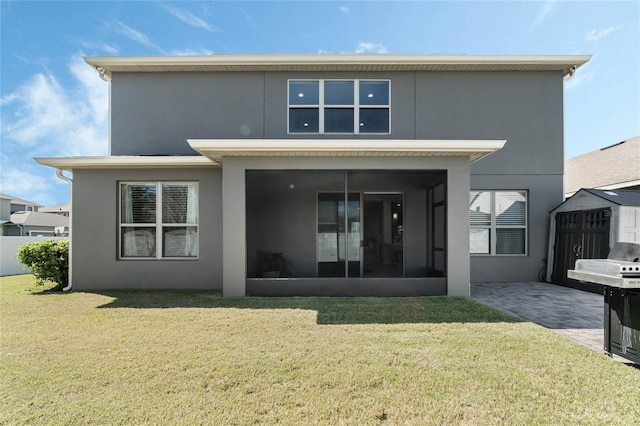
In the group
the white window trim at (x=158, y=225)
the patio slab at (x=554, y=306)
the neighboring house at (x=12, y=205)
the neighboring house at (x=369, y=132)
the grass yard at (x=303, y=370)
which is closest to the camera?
the grass yard at (x=303, y=370)

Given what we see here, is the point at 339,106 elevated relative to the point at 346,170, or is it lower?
elevated

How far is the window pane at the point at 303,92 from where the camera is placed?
8938mm

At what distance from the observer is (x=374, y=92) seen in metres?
8.93

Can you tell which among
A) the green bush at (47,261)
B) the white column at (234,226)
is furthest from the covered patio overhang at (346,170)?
the green bush at (47,261)

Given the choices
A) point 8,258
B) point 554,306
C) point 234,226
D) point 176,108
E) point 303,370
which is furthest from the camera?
point 8,258

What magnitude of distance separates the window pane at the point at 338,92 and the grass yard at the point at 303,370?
5.80 metres

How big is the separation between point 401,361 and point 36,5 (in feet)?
45.0

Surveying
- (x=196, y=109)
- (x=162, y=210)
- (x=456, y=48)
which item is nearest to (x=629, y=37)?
(x=456, y=48)

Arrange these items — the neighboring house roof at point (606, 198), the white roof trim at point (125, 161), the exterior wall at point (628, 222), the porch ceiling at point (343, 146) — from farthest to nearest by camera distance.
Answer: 1. the white roof trim at point (125, 161)
2. the neighboring house roof at point (606, 198)
3. the exterior wall at point (628, 222)
4. the porch ceiling at point (343, 146)

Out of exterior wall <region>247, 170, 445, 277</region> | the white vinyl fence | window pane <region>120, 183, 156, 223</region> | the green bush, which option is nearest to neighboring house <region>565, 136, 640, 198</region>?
exterior wall <region>247, 170, 445, 277</region>

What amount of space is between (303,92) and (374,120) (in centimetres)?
211

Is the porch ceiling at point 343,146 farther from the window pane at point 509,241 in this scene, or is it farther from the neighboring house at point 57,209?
the neighboring house at point 57,209

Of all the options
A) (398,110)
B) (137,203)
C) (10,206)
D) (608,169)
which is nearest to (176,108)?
(137,203)

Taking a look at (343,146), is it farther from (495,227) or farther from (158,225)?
(495,227)
